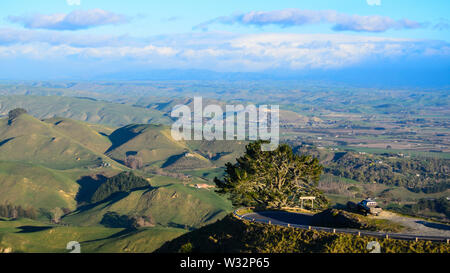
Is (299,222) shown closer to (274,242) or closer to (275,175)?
(274,242)

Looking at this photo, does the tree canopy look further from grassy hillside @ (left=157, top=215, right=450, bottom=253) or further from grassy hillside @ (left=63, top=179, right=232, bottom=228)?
grassy hillside @ (left=63, top=179, right=232, bottom=228)

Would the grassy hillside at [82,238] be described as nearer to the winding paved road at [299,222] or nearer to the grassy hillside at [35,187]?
the grassy hillside at [35,187]

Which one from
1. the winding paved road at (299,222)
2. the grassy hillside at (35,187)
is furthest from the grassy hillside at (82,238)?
the winding paved road at (299,222)

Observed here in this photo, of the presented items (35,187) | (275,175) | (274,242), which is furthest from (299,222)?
(35,187)

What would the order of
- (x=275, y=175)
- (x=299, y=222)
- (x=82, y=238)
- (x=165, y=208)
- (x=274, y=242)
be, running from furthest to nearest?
(x=165, y=208), (x=82, y=238), (x=275, y=175), (x=299, y=222), (x=274, y=242)

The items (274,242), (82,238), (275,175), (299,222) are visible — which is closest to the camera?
(274,242)

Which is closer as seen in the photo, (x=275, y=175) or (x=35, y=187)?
(x=275, y=175)

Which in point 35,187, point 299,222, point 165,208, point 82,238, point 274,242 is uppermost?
point 299,222
